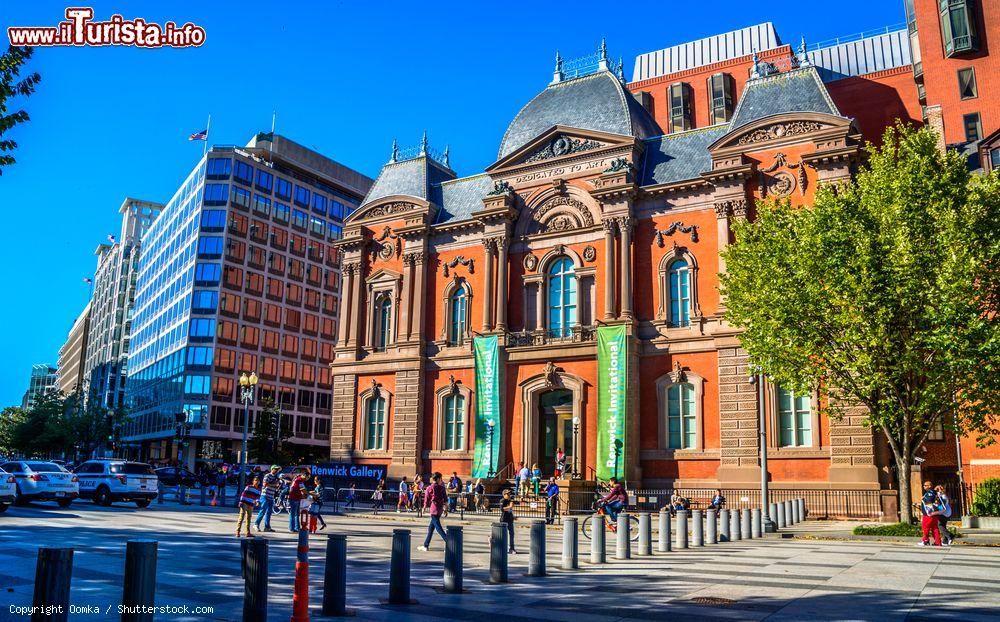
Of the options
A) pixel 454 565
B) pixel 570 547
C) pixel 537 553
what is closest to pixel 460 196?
pixel 570 547

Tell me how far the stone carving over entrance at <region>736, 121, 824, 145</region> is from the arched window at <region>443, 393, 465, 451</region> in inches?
749

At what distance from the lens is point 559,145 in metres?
40.9

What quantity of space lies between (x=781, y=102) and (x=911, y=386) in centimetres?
1713

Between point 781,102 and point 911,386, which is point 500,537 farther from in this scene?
point 781,102

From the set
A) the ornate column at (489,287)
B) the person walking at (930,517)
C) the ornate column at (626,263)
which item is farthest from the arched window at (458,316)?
the person walking at (930,517)

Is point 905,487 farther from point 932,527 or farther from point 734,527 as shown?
point 734,527

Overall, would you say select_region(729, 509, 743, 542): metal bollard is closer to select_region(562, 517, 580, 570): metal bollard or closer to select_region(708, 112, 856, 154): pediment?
select_region(562, 517, 580, 570): metal bollard

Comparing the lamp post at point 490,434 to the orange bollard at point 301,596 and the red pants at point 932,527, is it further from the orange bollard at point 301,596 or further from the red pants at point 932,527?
the orange bollard at point 301,596

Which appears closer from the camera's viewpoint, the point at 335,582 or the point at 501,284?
the point at 335,582

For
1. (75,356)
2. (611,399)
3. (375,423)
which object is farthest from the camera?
(75,356)

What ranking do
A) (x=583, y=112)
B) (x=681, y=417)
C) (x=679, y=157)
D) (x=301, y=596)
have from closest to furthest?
(x=301, y=596) → (x=681, y=417) → (x=679, y=157) → (x=583, y=112)

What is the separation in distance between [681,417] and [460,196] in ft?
60.1

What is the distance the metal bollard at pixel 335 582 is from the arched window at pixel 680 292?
28.3 meters

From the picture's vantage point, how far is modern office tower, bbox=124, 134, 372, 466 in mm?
76438
